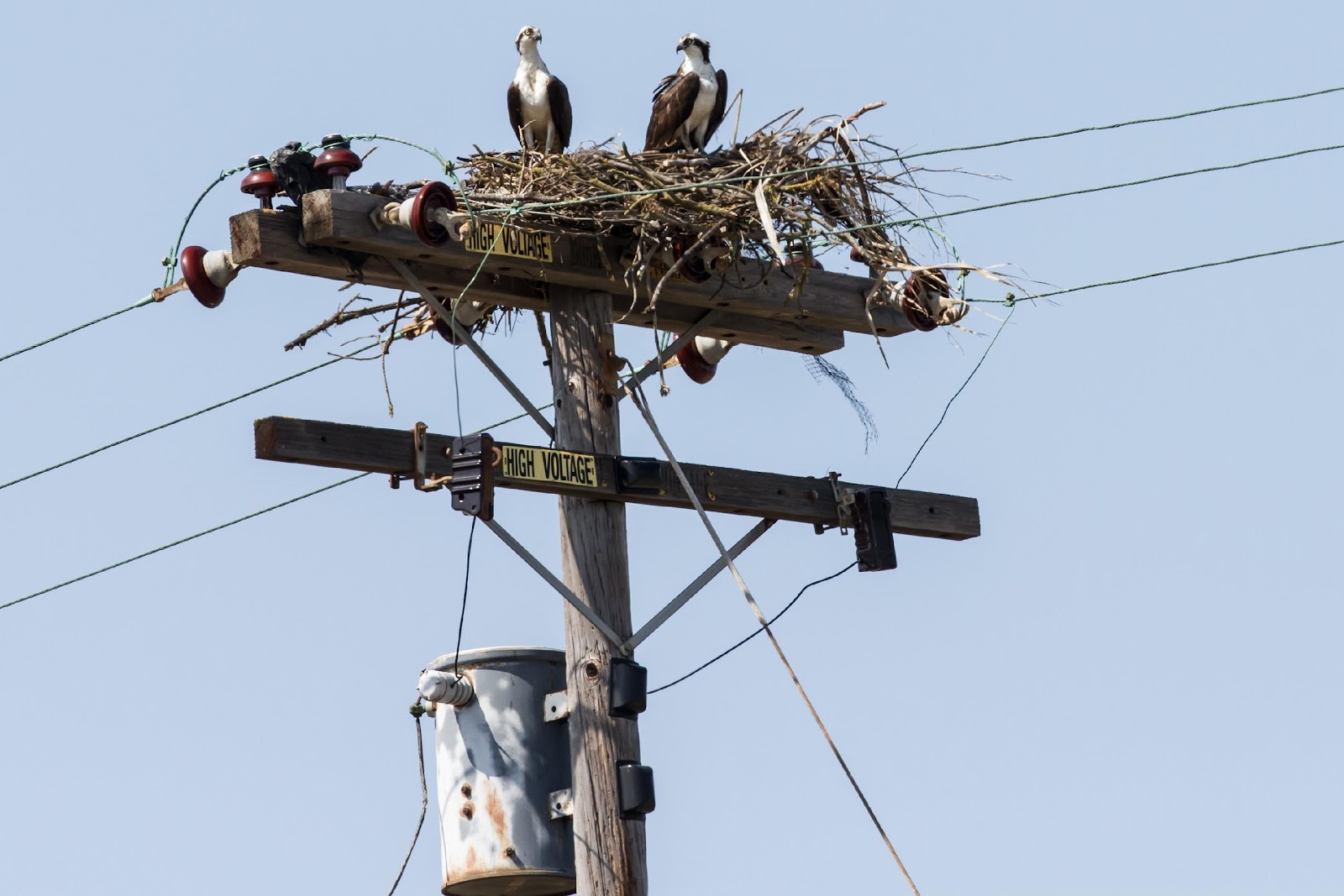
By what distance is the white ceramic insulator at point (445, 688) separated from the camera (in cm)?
961

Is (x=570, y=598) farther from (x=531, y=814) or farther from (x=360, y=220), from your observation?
(x=360, y=220)

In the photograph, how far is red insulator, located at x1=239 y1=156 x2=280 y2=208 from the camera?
9.22 meters

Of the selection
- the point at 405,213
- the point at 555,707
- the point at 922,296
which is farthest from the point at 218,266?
the point at 922,296

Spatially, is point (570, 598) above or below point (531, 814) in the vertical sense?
above

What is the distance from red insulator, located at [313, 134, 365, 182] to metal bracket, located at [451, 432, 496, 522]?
112cm

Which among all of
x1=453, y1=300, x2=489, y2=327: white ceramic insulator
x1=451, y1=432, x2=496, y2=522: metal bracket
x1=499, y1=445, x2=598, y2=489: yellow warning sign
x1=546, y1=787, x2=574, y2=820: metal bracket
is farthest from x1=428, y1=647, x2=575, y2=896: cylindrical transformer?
x1=453, y1=300, x2=489, y2=327: white ceramic insulator

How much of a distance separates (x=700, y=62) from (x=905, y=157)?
1.60 meters

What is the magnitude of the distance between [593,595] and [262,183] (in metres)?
1.95

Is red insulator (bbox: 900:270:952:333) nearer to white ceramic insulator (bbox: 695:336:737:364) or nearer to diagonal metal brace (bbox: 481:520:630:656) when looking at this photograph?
white ceramic insulator (bbox: 695:336:737:364)

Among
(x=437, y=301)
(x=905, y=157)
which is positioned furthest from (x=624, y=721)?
(x=905, y=157)

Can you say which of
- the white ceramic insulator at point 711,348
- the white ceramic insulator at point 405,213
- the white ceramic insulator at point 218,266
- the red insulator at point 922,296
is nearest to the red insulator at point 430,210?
the white ceramic insulator at point 405,213

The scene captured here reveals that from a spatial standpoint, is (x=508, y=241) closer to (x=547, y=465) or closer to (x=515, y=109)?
(x=547, y=465)

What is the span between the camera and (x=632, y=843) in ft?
30.1

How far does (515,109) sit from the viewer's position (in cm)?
1115
